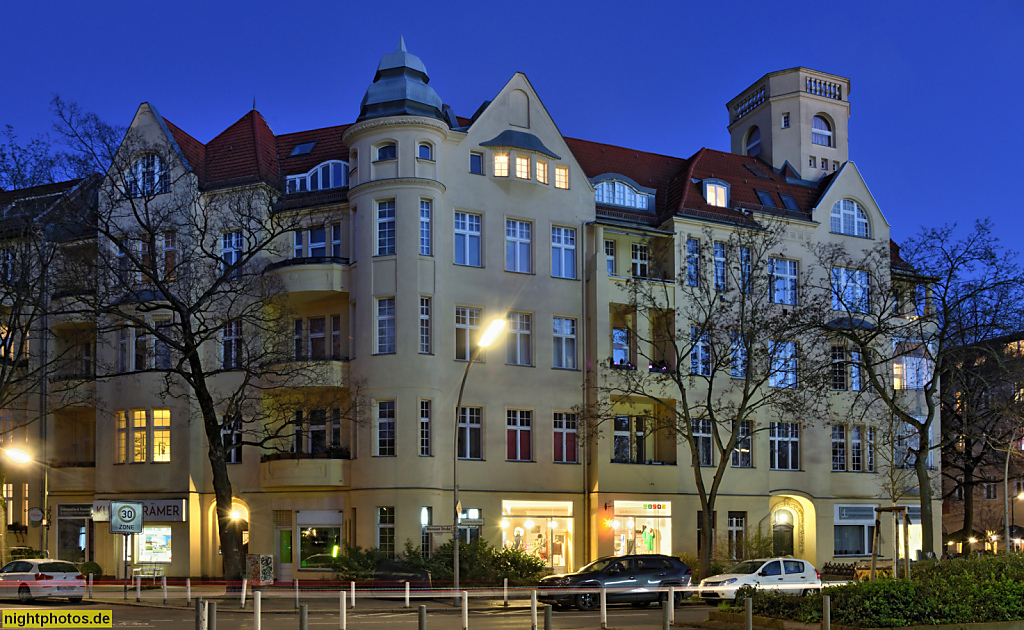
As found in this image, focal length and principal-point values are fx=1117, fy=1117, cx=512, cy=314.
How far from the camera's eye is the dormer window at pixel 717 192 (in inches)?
1976

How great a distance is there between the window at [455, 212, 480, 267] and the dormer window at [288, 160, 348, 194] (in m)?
5.15

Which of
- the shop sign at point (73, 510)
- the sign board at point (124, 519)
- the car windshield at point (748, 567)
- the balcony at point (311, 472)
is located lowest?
the car windshield at point (748, 567)

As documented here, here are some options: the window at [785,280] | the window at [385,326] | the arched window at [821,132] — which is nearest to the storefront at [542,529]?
the window at [385,326]

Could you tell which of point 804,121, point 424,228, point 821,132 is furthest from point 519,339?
point 821,132

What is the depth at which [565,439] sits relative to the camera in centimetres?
4531

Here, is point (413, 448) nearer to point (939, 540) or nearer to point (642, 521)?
point (642, 521)

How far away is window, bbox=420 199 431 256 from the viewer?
4294 centimetres

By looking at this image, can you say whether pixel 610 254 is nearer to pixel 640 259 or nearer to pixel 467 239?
pixel 640 259

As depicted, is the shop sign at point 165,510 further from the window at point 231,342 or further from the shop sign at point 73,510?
the window at point 231,342

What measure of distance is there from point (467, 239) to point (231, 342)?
10492 millimetres

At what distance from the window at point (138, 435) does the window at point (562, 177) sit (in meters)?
19.3

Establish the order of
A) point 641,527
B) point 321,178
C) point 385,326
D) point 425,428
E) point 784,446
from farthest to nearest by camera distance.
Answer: point 784,446
point 321,178
point 641,527
point 385,326
point 425,428

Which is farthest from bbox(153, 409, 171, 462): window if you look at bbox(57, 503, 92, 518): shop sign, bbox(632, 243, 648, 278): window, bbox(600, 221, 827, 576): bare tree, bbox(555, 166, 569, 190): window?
bbox(632, 243, 648, 278): window

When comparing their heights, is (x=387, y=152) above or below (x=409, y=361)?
above
